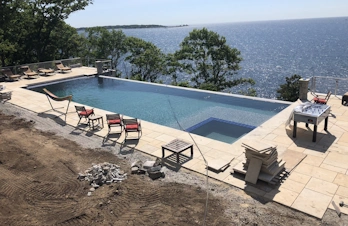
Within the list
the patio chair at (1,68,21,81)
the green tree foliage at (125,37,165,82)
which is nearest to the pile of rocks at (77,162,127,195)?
the patio chair at (1,68,21,81)

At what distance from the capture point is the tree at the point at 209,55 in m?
27.7

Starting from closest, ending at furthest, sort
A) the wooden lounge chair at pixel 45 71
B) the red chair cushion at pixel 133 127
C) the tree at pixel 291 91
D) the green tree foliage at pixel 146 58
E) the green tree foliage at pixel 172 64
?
1. the red chair cushion at pixel 133 127
2. the tree at pixel 291 91
3. the wooden lounge chair at pixel 45 71
4. the green tree foliage at pixel 172 64
5. the green tree foliage at pixel 146 58

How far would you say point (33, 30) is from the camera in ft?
87.2

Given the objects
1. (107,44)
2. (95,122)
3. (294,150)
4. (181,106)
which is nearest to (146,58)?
(107,44)

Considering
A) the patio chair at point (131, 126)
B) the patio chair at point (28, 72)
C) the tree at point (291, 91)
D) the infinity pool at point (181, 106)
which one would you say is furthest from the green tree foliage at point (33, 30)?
the tree at point (291, 91)

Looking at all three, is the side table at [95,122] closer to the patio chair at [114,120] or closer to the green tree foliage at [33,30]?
the patio chair at [114,120]

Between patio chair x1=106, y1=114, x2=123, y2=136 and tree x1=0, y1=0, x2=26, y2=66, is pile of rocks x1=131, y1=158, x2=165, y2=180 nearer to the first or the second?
patio chair x1=106, y1=114, x2=123, y2=136

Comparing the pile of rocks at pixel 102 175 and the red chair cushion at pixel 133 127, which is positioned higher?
the red chair cushion at pixel 133 127

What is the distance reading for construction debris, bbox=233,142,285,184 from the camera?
613 centimetres

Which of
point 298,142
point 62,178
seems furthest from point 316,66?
point 62,178

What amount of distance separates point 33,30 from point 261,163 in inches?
1032

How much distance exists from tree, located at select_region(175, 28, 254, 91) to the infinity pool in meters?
11.4

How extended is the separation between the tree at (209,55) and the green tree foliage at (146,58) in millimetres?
3441

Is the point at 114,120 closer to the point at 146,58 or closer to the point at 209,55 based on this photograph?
the point at 209,55
